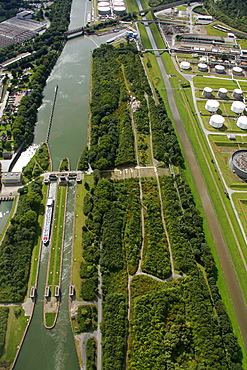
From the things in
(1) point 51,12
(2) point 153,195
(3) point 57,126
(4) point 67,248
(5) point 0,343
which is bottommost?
(5) point 0,343

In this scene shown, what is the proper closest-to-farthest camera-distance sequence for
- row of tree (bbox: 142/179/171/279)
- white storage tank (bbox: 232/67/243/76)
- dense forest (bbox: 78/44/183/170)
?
row of tree (bbox: 142/179/171/279) → dense forest (bbox: 78/44/183/170) → white storage tank (bbox: 232/67/243/76)

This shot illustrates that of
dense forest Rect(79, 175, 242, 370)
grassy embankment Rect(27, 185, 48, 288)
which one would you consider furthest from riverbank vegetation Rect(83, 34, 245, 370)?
grassy embankment Rect(27, 185, 48, 288)

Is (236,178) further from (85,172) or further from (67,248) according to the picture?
(67,248)

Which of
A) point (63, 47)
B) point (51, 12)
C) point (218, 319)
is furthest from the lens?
point (51, 12)

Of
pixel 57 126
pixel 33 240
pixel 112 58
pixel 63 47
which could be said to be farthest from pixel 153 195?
pixel 63 47

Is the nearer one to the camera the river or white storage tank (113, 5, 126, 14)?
the river

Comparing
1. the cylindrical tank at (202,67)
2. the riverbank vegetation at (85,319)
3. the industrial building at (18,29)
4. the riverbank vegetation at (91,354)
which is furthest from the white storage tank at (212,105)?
the industrial building at (18,29)

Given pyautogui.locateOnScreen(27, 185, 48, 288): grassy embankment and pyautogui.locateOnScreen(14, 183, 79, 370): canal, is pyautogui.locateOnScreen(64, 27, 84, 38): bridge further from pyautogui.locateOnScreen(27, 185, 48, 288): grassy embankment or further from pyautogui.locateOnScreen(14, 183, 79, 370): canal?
pyautogui.locateOnScreen(14, 183, 79, 370): canal
